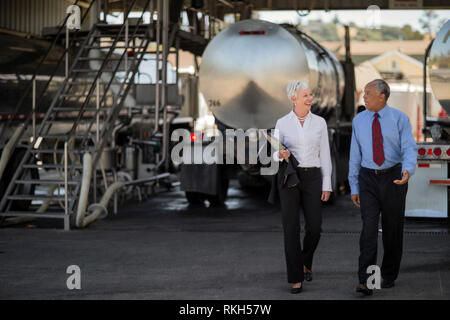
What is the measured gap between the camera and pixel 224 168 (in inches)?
578

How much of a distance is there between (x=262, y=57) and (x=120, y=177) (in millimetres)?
5937

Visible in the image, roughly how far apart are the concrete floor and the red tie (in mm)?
1164

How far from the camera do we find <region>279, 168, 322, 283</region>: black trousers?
7172mm

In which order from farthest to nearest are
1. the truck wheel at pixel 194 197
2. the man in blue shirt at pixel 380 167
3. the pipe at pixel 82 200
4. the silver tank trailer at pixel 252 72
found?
the truck wheel at pixel 194 197 < the silver tank trailer at pixel 252 72 < the pipe at pixel 82 200 < the man in blue shirt at pixel 380 167

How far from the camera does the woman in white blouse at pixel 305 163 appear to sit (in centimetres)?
729

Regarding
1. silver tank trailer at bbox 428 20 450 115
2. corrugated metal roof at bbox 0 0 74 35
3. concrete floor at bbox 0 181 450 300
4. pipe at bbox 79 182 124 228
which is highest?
corrugated metal roof at bbox 0 0 74 35

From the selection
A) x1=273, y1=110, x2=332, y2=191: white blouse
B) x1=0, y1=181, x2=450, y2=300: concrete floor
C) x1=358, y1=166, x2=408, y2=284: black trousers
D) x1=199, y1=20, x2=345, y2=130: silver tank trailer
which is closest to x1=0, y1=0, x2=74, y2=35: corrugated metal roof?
x1=0, y1=181, x2=450, y2=300: concrete floor

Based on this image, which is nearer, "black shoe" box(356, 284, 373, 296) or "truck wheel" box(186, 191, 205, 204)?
"black shoe" box(356, 284, 373, 296)

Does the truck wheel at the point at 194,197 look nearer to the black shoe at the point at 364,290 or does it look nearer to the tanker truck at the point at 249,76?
the tanker truck at the point at 249,76

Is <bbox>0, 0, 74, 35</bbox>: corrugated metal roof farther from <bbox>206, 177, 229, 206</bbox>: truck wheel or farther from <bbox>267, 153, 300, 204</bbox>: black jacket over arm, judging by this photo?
<bbox>267, 153, 300, 204</bbox>: black jacket over arm

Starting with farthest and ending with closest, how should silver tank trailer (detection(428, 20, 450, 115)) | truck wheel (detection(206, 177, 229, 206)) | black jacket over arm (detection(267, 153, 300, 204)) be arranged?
1. truck wheel (detection(206, 177, 229, 206))
2. silver tank trailer (detection(428, 20, 450, 115))
3. black jacket over arm (detection(267, 153, 300, 204))

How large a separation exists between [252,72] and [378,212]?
5642 millimetres

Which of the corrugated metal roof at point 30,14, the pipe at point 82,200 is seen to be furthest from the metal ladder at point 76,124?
the corrugated metal roof at point 30,14

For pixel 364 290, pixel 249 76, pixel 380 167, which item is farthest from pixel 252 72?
pixel 364 290
